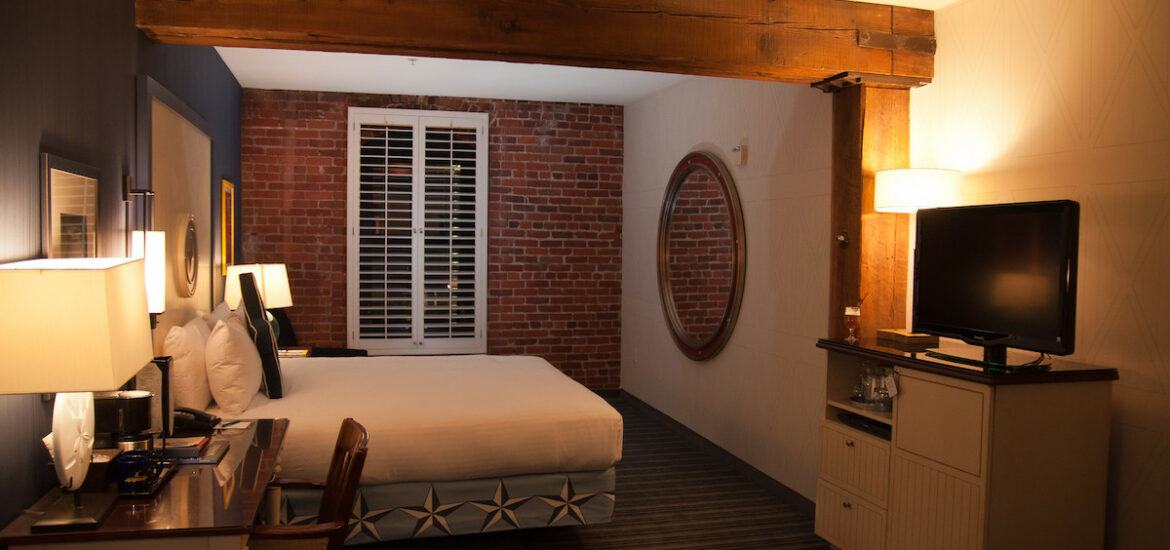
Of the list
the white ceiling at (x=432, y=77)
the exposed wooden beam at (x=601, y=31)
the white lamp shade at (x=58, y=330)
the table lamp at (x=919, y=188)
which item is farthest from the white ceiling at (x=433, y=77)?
the white lamp shade at (x=58, y=330)

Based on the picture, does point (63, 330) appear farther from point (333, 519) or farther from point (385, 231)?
point (385, 231)

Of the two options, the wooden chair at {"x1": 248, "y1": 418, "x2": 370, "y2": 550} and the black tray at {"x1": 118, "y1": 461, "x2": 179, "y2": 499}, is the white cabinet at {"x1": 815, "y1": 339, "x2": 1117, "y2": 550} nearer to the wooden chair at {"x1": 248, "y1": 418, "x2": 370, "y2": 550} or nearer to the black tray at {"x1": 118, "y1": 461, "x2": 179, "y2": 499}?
the wooden chair at {"x1": 248, "y1": 418, "x2": 370, "y2": 550}

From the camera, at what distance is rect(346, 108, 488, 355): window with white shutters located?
6.71m

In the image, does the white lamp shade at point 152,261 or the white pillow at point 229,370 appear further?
the white pillow at point 229,370

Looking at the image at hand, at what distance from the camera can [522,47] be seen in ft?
10.9

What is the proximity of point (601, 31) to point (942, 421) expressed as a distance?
6.86ft

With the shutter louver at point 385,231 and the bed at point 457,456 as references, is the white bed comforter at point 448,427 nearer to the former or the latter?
the bed at point 457,456

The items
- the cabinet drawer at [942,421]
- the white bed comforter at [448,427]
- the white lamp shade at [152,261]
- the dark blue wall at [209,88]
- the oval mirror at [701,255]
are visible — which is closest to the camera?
the cabinet drawer at [942,421]

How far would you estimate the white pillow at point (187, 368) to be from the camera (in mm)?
3320

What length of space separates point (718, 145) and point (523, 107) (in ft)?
7.43

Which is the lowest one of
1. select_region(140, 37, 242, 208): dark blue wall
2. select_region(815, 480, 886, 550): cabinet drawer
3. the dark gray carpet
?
the dark gray carpet

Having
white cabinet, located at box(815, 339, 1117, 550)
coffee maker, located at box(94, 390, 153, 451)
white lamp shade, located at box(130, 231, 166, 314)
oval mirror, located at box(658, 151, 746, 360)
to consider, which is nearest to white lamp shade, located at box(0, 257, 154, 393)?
coffee maker, located at box(94, 390, 153, 451)

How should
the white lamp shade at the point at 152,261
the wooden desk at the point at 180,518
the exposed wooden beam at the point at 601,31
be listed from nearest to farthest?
the wooden desk at the point at 180,518 → the white lamp shade at the point at 152,261 → the exposed wooden beam at the point at 601,31

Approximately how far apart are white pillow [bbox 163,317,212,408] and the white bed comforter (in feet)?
0.42
